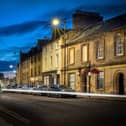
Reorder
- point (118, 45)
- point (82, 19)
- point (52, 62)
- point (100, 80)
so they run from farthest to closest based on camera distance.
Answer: point (52, 62), point (82, 19), point (100, 80), point (118, 45)

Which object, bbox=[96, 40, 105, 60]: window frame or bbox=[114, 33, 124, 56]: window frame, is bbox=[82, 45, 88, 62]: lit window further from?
bbox=[114, 33, 124, 56]: window frame

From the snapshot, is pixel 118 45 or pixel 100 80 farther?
pixel 100 80

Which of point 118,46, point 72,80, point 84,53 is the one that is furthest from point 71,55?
point 118,46

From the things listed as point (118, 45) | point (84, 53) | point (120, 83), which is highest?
point (118, 45)

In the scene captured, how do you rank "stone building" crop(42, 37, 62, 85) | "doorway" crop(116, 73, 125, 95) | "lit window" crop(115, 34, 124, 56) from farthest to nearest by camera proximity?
"stone building" crop(42, 37, 62, 85) → "lit window" crop(115, 34, 124, 56) → "doorway" crop(116, 73, 125, 95)

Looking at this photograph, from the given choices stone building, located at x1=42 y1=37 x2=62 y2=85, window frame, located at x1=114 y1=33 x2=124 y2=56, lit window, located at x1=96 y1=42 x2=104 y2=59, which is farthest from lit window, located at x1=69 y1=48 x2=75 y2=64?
window frame, located at x1=114 y1=33 x2=124 y2=56

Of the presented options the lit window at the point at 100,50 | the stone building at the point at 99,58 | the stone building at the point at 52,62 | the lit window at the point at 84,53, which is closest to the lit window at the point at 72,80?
the stone building at the point at 99,58

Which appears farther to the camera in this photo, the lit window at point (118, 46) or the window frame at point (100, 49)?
the window frame at point (100, 49)

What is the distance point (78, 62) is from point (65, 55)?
4763 mm

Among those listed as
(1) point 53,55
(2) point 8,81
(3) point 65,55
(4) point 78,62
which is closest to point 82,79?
(4) point 78,62

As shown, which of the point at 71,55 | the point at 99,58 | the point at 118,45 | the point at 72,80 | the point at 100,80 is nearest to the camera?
the point at 118,45

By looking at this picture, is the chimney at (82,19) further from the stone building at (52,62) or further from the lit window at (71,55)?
the lit window at (71,55)

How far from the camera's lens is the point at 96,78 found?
1893 inches

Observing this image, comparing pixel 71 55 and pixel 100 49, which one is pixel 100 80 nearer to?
pixel 100 49
